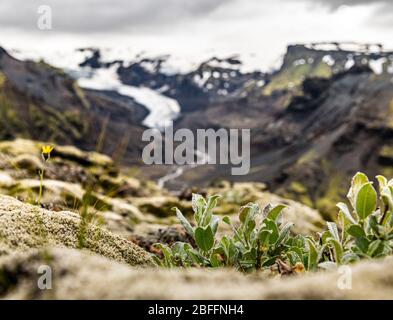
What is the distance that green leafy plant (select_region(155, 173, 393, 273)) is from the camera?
442 cm

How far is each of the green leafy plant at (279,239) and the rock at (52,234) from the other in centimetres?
56

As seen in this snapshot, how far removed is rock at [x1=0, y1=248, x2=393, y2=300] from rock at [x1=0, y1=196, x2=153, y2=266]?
2.20ft

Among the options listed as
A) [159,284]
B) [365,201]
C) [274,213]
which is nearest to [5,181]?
[274,213]

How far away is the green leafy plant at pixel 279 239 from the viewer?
442cm

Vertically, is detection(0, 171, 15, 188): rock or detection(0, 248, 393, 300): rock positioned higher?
detection(0, 171, 15, 188): rock

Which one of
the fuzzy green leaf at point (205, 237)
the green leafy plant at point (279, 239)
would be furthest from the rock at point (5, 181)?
the fuzzy green leaf at point (205, 237)

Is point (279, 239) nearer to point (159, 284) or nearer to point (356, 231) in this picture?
point (356, 231)

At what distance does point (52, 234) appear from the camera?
5020 mm

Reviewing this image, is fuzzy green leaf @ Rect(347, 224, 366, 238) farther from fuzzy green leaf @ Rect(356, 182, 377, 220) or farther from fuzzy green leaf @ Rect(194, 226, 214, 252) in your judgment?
fuzzy green leaf @ Rect(194, 226, 214, 252)

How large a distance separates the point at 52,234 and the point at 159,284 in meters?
2.30

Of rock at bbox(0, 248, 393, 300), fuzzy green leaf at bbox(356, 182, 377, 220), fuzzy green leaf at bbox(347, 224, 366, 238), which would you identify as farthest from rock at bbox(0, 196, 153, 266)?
fuzzy green leaf at bbox(356, 182, 377, 220)

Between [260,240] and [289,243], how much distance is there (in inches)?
23.5
